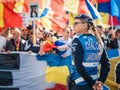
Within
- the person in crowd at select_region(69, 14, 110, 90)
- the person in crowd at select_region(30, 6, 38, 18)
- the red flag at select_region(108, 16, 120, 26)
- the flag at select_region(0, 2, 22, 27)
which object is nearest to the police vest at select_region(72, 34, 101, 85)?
the person in crowd at select_region(69, 14, 110, 90)

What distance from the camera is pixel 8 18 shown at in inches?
506

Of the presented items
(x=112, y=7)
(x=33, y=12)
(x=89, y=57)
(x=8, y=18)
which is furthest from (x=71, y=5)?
(x=89, y=57)

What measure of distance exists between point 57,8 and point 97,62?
410 inches

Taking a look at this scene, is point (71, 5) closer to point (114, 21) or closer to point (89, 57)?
point (114, 21)

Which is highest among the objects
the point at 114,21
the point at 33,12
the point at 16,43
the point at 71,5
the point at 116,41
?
the point at 71,5

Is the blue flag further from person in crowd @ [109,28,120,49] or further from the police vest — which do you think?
the police vest

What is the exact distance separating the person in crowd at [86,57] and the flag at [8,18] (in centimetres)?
714

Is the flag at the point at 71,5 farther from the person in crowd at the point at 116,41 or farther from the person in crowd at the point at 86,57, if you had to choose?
the person in crowd at the point at 86,57

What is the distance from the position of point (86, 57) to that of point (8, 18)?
7.46m

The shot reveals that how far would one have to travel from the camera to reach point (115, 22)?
1405 centimetres

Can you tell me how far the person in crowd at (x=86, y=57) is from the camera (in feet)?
18.5

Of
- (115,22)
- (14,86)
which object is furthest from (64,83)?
(115,22)

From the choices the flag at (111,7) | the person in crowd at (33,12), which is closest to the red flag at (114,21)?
the flag at (111,7)

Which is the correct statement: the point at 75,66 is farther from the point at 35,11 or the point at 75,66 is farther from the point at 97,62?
the point at 35,11
